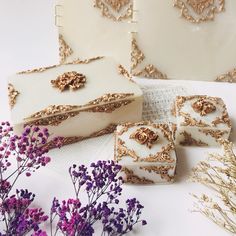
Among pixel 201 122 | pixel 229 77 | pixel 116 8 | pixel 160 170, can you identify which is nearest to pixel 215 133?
pixel 201 122

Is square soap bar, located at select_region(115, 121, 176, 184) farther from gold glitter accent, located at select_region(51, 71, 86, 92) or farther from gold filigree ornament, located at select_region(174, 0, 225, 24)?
gold filigree ornament, located at select_region(174, 0, 225, 24)

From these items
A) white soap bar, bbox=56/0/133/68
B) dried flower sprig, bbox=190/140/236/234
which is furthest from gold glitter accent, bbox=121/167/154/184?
white soap bar, bbox=56/0/133/68

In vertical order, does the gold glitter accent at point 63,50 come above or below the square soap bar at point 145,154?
above

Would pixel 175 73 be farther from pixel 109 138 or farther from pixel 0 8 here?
pixel 0 8

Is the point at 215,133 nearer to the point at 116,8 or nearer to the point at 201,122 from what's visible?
the point at 201,122

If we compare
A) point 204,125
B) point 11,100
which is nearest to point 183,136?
point 204,125

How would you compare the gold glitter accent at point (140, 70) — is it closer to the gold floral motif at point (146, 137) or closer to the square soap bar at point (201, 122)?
the square soap bar at point (201, 122)

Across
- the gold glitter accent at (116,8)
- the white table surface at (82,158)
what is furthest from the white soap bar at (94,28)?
the white table surface at (82,158)
